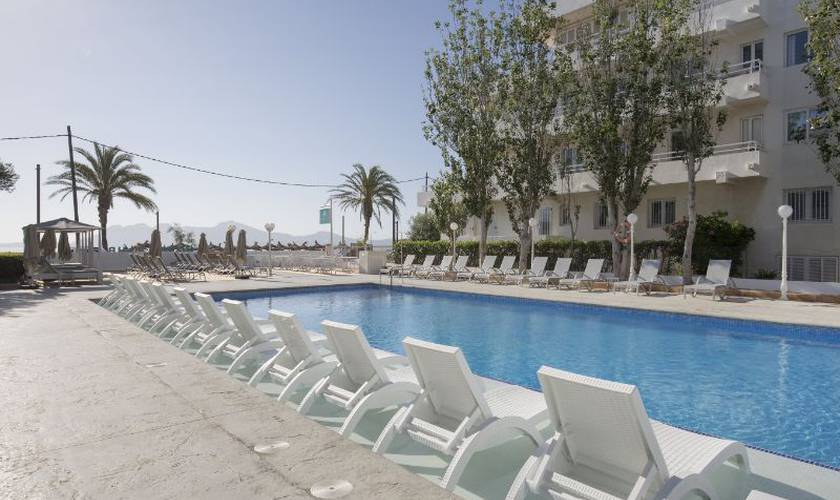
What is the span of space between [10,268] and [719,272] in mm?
22459

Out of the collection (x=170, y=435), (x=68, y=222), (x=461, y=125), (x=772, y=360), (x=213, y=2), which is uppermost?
(x=213, y=2)

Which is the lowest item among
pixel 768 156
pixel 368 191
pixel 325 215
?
pixel 325 215

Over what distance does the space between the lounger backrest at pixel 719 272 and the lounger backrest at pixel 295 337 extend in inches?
503

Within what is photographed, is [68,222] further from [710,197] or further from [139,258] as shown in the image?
[710,197]

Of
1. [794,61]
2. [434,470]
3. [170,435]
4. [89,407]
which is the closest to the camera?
[170,435]

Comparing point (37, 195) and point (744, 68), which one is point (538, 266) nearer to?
point (744, 68)

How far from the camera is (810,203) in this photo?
60.6 feet

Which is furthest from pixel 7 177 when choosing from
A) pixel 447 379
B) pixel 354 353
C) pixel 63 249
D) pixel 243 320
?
pixel 447 379

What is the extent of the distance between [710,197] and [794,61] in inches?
199

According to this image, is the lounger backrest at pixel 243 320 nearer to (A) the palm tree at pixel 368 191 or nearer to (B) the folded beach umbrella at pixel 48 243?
(B) the folded beach umbrella at pixel 48 243

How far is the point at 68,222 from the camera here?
20250 millimetres

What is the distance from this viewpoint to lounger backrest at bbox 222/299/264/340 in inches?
257

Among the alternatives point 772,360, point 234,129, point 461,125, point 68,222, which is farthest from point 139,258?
point 772,360

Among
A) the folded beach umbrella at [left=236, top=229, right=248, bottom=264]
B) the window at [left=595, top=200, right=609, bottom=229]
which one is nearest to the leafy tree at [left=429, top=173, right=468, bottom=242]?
the window at [left=595, top=200, right=609, bottom=229]
